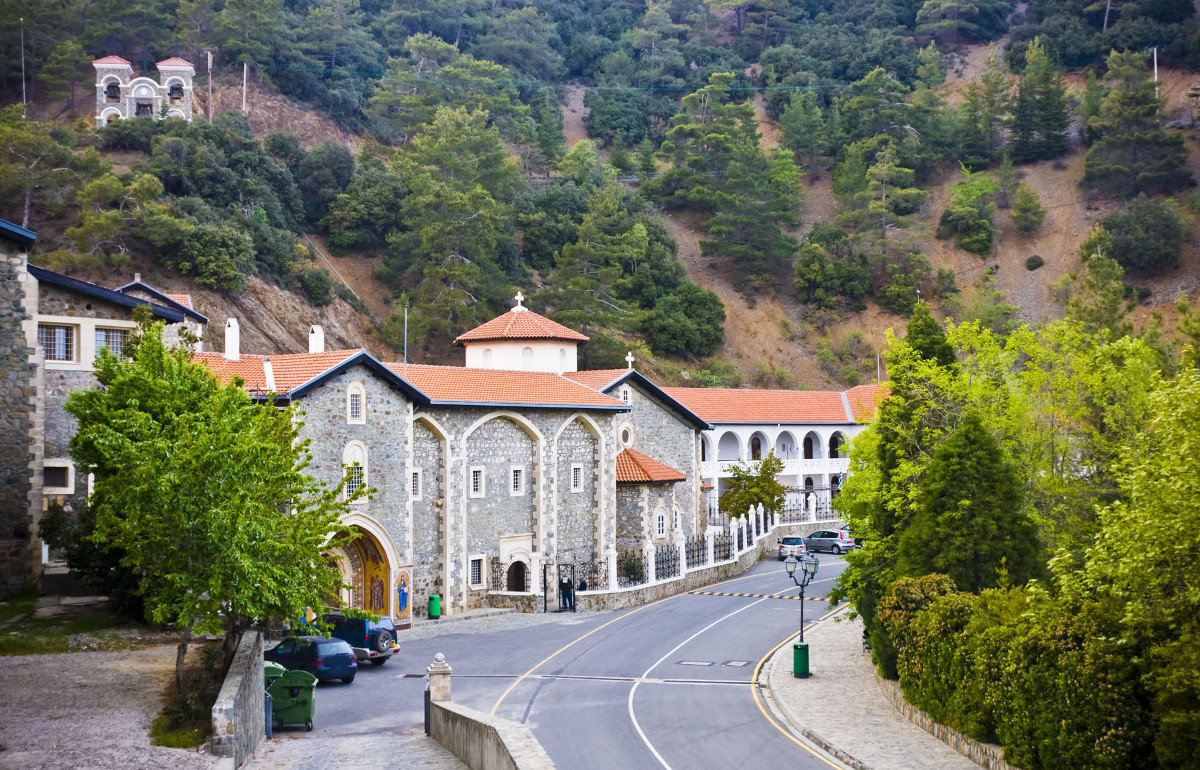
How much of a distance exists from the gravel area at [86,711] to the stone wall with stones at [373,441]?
378 inches

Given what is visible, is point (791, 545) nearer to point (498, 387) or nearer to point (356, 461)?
point (498, 387)

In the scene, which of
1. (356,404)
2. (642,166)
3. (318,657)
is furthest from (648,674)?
(642,166)

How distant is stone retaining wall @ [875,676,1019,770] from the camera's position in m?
18.9

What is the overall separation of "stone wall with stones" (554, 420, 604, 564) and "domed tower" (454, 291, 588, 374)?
5.19m

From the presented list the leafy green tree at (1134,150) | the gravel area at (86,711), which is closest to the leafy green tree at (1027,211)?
the leafy green tree at (1134,150)

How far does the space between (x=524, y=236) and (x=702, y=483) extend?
3519cm

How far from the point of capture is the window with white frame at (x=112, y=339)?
29812mm

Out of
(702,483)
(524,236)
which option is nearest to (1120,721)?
(702,483)

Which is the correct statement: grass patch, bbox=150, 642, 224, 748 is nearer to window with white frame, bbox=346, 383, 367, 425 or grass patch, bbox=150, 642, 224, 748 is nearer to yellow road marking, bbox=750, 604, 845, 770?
yellow road marking, bbox=750, 604, 845, 770

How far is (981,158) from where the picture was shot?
4119 inches

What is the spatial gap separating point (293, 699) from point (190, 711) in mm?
3803

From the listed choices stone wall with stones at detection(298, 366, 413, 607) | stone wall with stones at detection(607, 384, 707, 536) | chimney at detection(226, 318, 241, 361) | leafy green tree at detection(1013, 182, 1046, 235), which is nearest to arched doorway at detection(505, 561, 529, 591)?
stone wall with stones at detection(298, 366, 413, 607)

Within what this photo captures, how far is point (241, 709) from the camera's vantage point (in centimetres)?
1745

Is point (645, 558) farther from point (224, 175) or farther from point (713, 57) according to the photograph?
point (713, 57)
